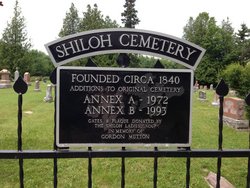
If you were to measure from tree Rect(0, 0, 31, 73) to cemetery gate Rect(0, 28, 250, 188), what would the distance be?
120 feet

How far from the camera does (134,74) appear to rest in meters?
2.55

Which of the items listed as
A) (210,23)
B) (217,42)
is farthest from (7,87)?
(210,23)

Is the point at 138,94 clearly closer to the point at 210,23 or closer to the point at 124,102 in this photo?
the point at 124,102

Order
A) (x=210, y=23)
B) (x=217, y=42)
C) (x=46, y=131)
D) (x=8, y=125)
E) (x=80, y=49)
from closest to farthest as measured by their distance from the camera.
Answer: (x=80, y=49)
(x=46, y=131)
(x=8, y=125)
(x=217, y=42)
(x=210, y=23)

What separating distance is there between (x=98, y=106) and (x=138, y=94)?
37 centimetres

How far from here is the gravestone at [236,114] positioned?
1053 cm

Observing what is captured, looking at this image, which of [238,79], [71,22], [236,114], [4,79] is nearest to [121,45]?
[238,79]

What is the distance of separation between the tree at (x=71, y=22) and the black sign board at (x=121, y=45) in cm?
4709

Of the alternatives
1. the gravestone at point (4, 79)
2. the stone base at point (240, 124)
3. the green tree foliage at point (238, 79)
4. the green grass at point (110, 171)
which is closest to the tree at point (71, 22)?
the gravestone at point (4, 79)

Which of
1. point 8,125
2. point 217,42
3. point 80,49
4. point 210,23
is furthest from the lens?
point 210,23

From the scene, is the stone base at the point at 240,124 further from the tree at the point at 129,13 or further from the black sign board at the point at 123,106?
the tree at the point at 129,13

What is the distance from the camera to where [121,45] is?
2533mm

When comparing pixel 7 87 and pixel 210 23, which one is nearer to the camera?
pixel 7 87

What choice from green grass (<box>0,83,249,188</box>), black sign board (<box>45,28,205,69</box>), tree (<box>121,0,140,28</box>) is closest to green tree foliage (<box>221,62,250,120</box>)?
green grass (<box>0,83,249,188</box>)
